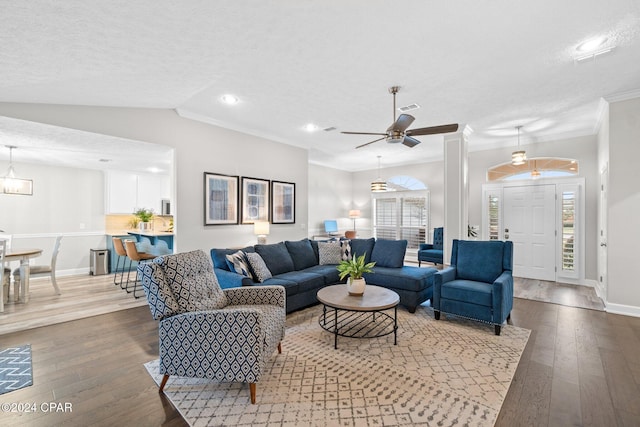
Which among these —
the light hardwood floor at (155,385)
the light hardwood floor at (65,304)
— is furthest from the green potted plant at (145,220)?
the light hardwood floor at (155,385)

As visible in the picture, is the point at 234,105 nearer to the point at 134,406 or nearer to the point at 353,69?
the point at 353,69

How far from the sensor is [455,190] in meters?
5.33

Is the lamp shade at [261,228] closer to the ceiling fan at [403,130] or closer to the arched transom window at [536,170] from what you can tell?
the ceiling fan at [403,130]

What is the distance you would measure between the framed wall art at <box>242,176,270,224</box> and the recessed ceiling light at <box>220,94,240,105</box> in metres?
1.59

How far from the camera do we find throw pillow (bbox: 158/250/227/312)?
244cm

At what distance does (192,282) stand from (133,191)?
633 centimetres

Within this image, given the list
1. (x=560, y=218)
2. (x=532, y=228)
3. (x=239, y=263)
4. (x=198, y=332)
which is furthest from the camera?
(x=532, y=228)

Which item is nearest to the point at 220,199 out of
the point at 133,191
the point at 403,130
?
the point at 403,130

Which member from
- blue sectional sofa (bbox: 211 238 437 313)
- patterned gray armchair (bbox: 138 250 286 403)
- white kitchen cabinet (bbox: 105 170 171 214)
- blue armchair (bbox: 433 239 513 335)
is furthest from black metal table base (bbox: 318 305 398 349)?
white kitchen cabinet (bbox: 105 170 171 214)

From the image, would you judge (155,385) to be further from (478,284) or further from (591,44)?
(591,44)

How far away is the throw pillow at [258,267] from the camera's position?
3.89 m

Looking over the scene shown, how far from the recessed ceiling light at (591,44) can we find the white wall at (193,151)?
4.74 metres

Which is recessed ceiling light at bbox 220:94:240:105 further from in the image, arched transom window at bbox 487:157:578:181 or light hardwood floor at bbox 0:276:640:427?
arched transom window at bbox 487:157:578:181

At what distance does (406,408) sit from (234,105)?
4.17 meters
